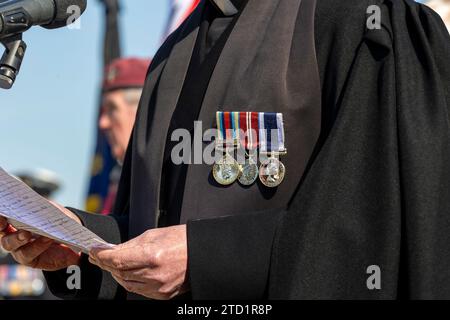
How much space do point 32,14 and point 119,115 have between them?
4.28 meters

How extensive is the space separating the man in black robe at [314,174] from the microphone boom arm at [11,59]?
45 cm

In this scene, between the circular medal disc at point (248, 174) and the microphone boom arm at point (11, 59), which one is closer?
the microphone boom arm at point (11, 59)

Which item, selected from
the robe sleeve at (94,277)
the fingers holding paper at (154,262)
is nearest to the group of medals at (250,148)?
the fingers holding paper at (154,262)

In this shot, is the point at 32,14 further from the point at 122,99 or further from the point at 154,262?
the point at 122,99

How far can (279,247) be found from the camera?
2.29m

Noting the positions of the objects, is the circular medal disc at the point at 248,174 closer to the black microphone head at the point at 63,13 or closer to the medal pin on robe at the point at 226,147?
the medal pin on robe at the point at 226,147

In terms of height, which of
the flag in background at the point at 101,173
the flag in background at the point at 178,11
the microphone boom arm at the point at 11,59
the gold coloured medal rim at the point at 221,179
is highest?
the flag in background at the point at 178,11

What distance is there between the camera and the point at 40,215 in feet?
8.07

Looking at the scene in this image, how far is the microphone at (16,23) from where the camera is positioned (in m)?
2.34

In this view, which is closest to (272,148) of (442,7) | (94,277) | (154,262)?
(154,262)

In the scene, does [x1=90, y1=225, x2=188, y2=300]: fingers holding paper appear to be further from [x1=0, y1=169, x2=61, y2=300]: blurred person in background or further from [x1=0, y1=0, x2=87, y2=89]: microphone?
[x1=0, y1=169, x2=61, y2=300]: blurred person in background

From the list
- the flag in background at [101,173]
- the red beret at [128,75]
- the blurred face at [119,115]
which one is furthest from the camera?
the flag in background at [101,173]

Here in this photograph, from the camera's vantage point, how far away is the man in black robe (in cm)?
224

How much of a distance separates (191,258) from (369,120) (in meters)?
0.52
